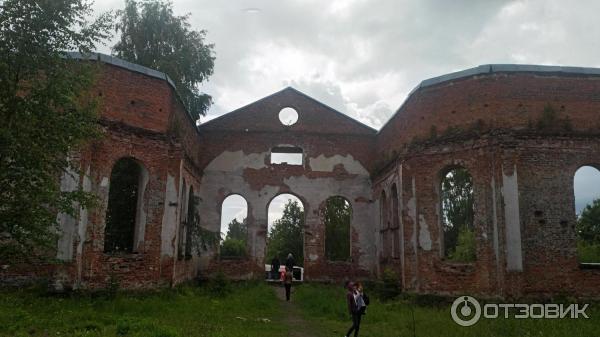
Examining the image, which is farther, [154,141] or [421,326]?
[154,141]

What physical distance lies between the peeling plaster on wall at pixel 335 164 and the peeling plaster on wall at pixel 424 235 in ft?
19.8

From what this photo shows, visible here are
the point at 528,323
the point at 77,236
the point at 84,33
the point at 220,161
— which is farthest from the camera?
the point at 220,161

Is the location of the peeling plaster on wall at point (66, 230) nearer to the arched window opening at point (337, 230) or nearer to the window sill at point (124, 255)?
the window sill at point (124, 255)

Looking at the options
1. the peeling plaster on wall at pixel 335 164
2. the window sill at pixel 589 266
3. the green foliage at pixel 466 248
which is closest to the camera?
the window sill at pixel 589 266

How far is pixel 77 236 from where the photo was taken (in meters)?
11.6

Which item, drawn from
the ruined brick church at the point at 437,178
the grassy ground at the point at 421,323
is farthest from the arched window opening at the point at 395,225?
the grassy ground at the point at 421,323

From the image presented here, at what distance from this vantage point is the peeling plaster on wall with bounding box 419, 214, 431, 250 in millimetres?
13617

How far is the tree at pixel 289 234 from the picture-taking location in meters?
38.3

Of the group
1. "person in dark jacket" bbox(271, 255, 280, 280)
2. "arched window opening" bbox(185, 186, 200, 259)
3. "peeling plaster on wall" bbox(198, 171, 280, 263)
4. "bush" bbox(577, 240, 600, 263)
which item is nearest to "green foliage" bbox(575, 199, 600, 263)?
"bush" bbox(577, 240, 600, 263)

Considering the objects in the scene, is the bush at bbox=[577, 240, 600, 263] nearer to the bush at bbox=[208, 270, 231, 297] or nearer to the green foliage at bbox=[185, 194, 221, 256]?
the bush at bbox=[208, 270, 231, 297]

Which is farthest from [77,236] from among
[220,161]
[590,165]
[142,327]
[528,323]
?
[590,165]

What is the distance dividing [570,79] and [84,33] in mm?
12660

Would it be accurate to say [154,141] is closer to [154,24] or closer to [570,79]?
[154,24]

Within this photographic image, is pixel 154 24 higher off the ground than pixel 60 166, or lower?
higher
